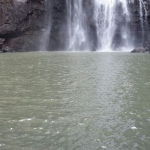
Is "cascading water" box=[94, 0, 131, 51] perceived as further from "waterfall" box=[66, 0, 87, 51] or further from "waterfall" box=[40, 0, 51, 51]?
"waterfall" box=[40, 0, 51, 51]

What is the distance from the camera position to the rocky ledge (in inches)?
1811

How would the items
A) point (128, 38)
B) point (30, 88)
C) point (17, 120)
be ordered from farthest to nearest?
point (128, 38)
point (30, 88)
point (17, 120)

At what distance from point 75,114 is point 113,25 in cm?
4235

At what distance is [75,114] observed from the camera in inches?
365

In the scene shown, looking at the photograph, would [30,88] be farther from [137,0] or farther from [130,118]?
[137,0]

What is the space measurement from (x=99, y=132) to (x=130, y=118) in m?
1.57

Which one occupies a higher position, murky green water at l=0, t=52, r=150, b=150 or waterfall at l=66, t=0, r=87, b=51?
waterfall at l=66, t=0, r=87, b=51

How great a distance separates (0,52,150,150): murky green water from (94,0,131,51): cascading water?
34.5 meters

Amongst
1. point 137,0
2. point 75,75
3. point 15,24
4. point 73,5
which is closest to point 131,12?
point 137,0

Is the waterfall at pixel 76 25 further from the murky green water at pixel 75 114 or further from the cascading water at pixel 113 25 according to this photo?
the murky green water at pixel 75 114

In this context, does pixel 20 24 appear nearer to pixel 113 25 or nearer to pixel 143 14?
pixel 113 25

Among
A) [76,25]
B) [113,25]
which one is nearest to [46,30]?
[76,25]

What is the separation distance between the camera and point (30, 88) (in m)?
13.4

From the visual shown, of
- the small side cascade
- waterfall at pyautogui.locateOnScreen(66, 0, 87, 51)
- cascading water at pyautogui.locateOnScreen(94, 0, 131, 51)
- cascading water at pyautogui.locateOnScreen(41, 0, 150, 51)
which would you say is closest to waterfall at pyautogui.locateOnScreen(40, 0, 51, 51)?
cascading water at pyautogui.locateOnScreen(41, 0, 150, 51)
